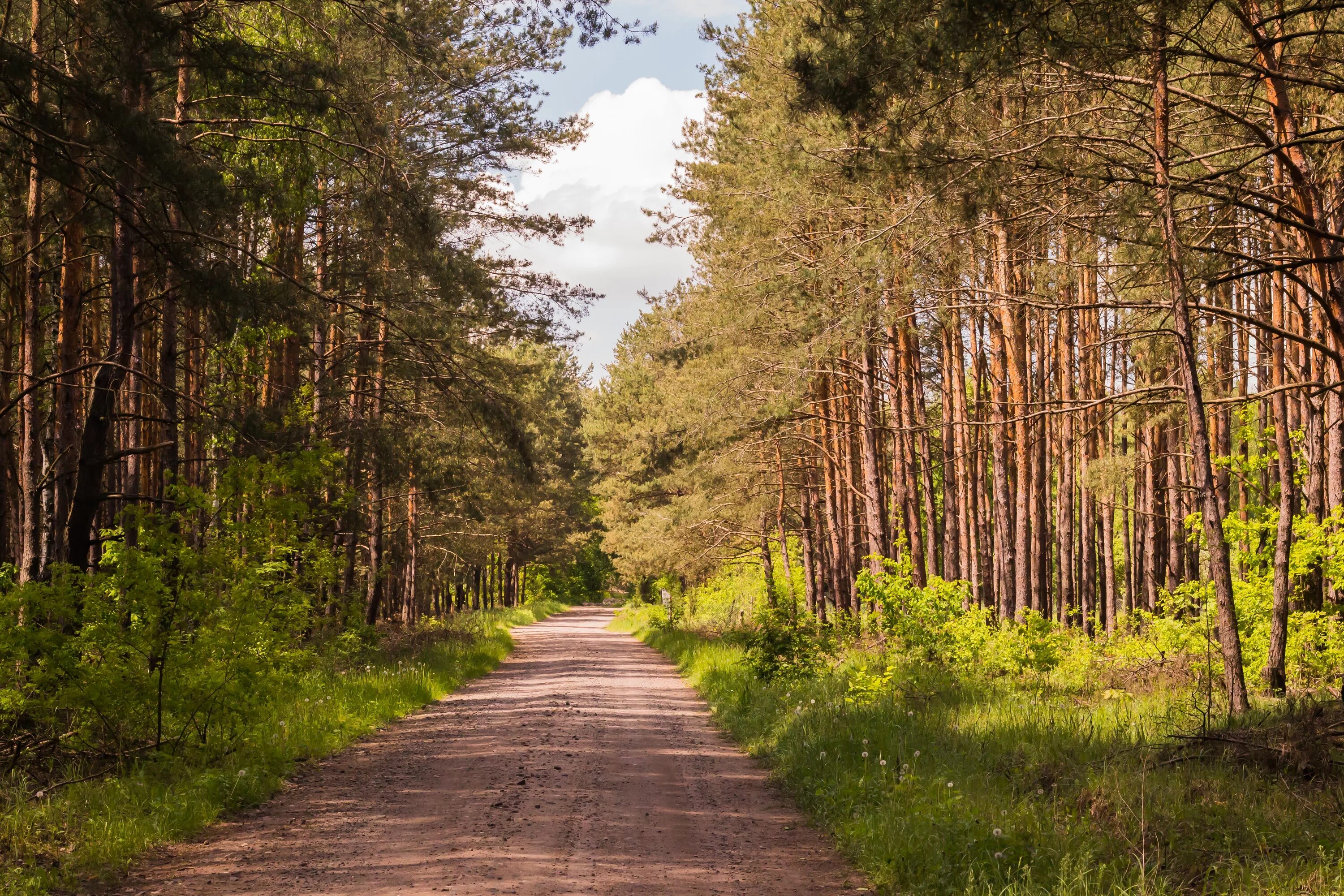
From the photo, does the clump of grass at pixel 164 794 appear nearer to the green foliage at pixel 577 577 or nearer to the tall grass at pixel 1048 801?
the tall grass at pixel 1048 801

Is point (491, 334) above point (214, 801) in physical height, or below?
above

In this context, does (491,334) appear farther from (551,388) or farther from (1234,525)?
(551,388)

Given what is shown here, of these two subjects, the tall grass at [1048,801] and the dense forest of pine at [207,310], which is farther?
the dense forest of pine at [207,310]

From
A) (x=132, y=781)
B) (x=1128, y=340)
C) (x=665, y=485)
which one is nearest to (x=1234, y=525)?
(x=1128, y=340)

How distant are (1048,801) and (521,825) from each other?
3600mm

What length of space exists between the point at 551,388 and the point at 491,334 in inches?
1648

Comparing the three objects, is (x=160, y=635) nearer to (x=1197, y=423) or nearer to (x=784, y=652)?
(x=1197, y=423)

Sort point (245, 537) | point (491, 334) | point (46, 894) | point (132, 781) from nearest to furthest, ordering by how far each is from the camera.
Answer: point (46, 894)
point (132, 781)
point (245, 537)
point (491, 334)

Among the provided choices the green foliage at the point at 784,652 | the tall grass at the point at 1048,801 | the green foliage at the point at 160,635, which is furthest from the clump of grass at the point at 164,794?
the green foliage at the point at 784,652

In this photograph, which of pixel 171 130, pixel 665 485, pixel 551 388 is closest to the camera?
pixel 171 130

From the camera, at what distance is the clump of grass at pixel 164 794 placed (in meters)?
5.90

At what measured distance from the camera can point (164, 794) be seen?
7.30m

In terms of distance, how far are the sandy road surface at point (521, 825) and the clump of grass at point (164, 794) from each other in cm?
23

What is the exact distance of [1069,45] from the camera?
802cm
